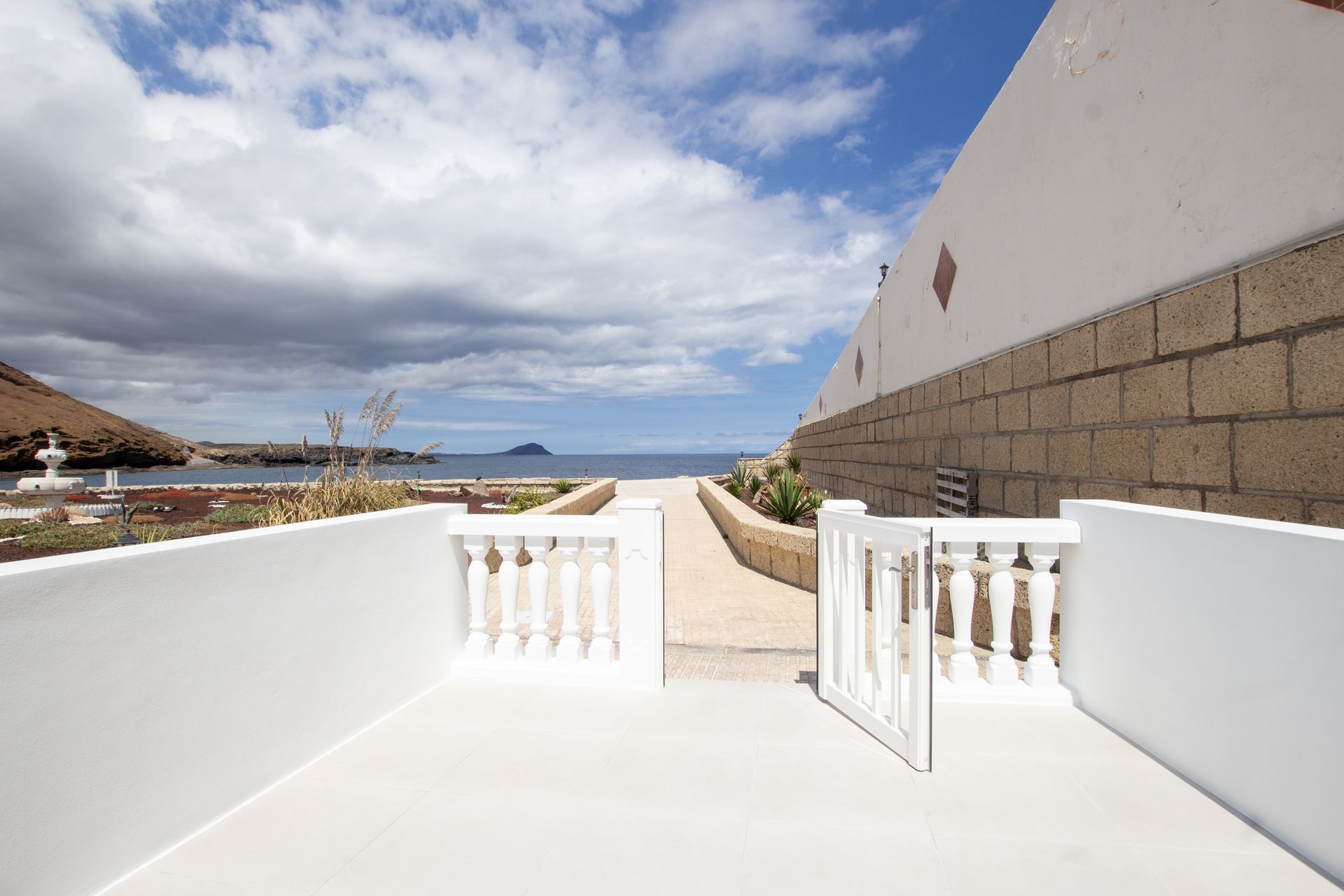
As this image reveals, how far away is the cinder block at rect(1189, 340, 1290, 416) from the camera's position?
9.77ft

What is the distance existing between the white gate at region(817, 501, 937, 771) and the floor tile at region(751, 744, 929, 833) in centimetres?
16

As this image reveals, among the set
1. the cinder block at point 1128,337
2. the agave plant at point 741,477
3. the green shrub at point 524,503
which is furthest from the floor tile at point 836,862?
the agave plant at point 741,477

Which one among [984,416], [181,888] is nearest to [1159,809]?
[181,888]

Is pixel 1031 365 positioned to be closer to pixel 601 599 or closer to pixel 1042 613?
pixel 1042 613

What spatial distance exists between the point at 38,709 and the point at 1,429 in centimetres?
6766

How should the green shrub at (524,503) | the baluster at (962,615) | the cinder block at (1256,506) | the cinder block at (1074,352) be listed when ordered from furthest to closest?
1. the green shrub at (524,503)
2. the cinder block at (1074,352)
3. the baluster at (962,615)
4. the cinder block at (1256,506)

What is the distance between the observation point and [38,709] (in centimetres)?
175

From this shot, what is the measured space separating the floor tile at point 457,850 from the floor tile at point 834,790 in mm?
761

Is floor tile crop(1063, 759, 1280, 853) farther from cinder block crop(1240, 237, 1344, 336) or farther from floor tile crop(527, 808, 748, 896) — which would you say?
cinder block crop(1240, 237, 1344, 336)

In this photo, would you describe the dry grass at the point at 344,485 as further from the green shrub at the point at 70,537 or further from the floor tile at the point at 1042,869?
the floor tile at the point at 1042,869

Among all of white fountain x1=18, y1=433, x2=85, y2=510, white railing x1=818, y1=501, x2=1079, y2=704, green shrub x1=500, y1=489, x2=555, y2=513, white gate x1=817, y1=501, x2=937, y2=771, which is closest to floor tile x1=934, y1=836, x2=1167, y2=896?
white gate x1=817, y1=501, x2=937, y2=771

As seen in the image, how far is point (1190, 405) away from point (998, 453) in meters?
2.37

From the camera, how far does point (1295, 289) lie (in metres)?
2.88

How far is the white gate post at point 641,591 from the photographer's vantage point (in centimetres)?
343
